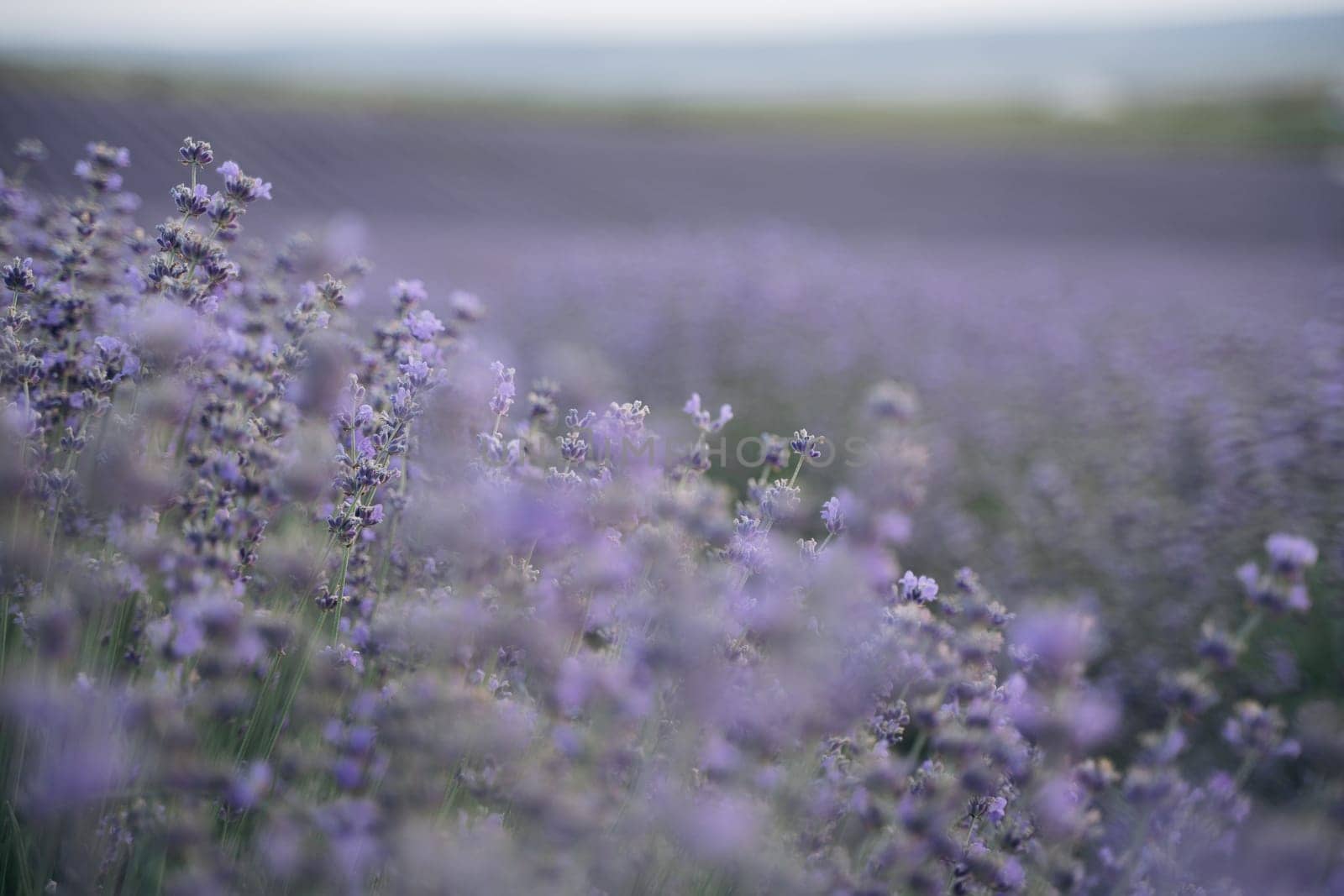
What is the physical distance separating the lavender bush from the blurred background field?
27.1 inches

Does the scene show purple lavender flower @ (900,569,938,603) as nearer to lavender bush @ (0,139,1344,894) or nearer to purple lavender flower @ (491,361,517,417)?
lavender bush @ (0,139,1344,894)

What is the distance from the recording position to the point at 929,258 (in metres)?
11.7

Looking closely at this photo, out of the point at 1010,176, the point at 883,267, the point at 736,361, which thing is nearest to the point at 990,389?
the point at 736,361

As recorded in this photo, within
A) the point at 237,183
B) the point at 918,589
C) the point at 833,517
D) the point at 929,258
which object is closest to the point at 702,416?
the point at 833,517

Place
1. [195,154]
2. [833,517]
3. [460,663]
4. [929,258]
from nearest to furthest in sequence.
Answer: [460,663]
[833,517]
[195,154]
[929,258]

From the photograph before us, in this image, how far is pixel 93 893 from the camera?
116cm

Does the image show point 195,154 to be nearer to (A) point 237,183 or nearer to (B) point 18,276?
(A) point 237,183

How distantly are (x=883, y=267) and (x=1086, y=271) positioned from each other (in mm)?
3610

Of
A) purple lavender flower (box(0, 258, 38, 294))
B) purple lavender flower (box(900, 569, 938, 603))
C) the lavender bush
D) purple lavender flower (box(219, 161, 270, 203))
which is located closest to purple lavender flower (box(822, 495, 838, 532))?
the lavender bush

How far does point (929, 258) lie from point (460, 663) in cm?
1130

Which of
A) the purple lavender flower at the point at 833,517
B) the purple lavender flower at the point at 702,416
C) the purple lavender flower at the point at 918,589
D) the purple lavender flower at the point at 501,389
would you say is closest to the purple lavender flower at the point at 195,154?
the purple lavender flower at the point at 501,389

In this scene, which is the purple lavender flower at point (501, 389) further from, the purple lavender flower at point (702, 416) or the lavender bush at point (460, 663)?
the purple lavender flower at point (702, 416)

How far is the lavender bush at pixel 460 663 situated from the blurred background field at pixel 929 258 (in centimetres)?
69

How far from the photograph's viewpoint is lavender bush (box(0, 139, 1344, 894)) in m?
1.10
